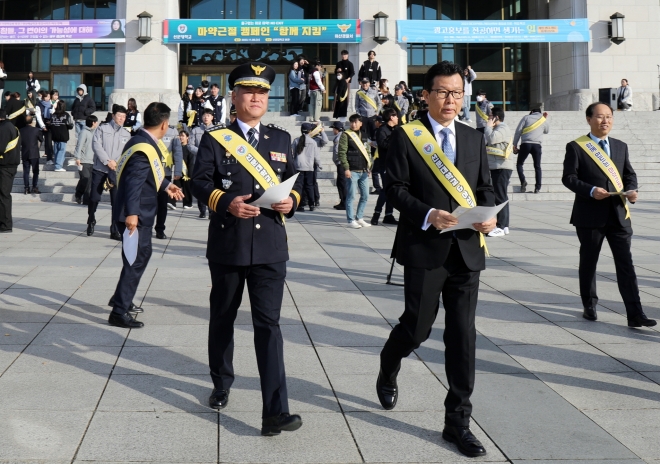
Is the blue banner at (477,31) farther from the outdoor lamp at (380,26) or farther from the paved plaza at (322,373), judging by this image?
the paved plaza at (322,373)

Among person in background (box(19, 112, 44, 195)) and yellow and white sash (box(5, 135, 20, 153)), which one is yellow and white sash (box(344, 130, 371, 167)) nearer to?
yellow and white sash (box(5, 135, 20, 153))

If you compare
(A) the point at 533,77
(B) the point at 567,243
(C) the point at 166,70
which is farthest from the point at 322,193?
(A) the point at 533,77

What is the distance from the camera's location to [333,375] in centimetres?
516

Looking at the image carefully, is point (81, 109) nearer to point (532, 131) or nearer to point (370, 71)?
point (370, 71)

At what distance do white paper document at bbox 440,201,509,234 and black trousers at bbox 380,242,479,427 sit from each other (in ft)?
0.58

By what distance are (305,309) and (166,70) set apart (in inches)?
881

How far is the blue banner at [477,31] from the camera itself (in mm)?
27453

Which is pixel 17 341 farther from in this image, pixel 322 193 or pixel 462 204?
pixel 322 193

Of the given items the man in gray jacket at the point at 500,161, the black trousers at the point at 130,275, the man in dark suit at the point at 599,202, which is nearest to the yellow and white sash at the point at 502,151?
the man in gray jacket at the point at 500,161

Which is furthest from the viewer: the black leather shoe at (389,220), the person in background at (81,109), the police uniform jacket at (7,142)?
the person in background at (81,109)

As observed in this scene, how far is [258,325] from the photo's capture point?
4285 mm

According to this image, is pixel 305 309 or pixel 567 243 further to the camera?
pixel 567 243

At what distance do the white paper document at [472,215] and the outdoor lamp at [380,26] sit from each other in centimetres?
2460

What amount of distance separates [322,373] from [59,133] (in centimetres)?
1617
